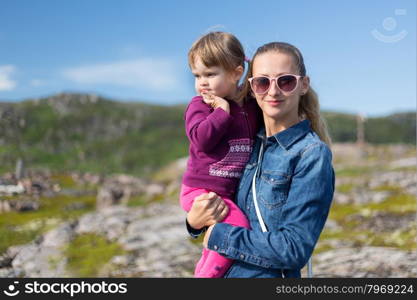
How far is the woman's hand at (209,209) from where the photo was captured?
4.23 m

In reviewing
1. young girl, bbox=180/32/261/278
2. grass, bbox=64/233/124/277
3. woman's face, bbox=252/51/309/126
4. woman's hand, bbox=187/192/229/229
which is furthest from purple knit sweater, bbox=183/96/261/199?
grass, bbox=64/233/124/277

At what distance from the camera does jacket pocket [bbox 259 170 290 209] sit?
4.07 m

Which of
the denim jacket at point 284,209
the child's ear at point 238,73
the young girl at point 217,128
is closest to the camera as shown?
the denim jacket at point 284,209

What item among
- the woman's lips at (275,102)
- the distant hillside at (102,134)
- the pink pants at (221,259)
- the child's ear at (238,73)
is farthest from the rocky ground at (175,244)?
the distant hillside at (102,134)

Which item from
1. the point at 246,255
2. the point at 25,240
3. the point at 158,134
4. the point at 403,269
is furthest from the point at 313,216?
the point at 158,134

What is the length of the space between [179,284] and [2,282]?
3.53 metres

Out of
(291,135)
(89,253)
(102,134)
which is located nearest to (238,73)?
(291,135)

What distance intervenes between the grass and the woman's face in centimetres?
1016

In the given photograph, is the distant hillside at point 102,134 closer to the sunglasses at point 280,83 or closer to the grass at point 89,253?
the grass at point 89,253

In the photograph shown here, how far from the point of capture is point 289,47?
4234 millimetres

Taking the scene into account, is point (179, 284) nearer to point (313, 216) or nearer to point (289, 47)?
point (313, 216)

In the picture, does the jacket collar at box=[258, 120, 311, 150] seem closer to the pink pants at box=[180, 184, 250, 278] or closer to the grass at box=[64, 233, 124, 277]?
the pink pants at box=[180, 184, 250, 278]

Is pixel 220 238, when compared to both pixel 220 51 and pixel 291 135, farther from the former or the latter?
pixel 220 51

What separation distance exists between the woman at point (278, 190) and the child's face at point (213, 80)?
1.04 ft
